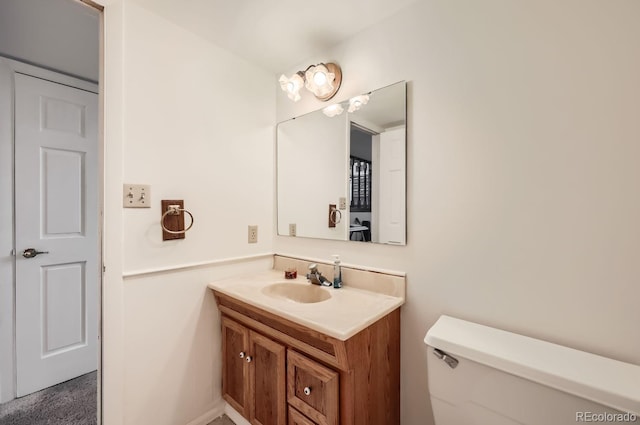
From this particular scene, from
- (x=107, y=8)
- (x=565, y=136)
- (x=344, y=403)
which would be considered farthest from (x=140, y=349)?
(x=565, y=136)

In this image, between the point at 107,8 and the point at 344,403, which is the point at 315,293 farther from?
the point at 107,8

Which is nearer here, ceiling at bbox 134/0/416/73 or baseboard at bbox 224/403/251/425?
ceiling at bbox 134/0/416/73

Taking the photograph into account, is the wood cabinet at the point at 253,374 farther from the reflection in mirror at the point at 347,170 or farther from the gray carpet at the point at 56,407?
the gray carpet at the point at 56,407

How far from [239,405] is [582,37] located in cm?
219

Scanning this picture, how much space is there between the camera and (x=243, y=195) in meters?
1.75

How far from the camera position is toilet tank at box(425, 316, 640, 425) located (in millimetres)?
711

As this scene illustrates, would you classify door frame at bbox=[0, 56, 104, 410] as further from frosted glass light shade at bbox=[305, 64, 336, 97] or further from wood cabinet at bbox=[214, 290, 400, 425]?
frosted glass light shade at bbox=[305, 64, 336, 97]

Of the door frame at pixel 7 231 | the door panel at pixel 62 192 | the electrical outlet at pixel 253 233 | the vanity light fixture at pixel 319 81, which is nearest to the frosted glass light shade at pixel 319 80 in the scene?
the vanity light fixture at pixel 319 81

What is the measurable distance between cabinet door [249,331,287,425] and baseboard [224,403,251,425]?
14cm

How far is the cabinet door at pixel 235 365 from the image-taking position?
141cm

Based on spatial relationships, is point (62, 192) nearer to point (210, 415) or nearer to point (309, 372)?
point (210, 415)

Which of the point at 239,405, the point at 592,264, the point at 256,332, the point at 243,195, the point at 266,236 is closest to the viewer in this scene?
the point at 592,264

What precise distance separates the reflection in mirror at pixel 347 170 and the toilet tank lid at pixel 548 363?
18.7 inches

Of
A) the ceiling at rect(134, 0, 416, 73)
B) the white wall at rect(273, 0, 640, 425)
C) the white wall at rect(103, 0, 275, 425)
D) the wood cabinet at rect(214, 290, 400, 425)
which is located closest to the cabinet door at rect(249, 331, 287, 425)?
the wood cabinet at rect(214, 290, 400, 425)
